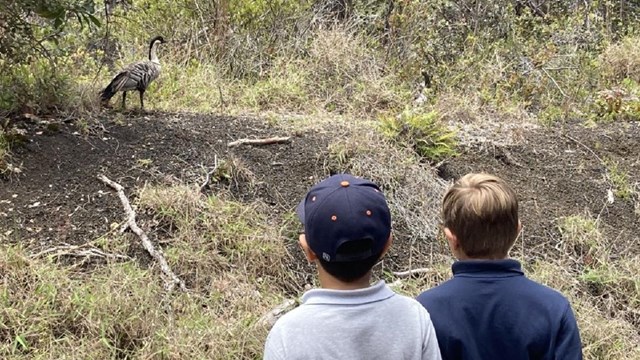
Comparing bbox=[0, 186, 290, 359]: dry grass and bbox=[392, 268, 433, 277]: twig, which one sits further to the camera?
bbox=[392, 268, 433, 277]: twig

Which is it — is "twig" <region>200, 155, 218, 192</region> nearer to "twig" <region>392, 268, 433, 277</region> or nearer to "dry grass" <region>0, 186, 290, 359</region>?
"dry grass" <region>0, 186, 290, 359</region>

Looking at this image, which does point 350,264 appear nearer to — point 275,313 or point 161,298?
point 275,313

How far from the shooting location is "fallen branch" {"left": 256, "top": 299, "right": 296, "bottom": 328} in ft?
12.9

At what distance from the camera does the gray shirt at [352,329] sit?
1940 mm

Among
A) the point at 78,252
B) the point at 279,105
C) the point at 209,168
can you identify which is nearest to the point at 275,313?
the point at 78,252

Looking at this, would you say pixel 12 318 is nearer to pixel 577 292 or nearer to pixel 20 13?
pixel 20 13

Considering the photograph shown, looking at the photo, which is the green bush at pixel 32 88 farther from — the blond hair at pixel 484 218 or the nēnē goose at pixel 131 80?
the blond hair at pixel 484 218

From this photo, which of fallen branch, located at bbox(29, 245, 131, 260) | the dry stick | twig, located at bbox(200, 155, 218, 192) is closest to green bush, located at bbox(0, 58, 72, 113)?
the dry stick

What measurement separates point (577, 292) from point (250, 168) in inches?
90.8

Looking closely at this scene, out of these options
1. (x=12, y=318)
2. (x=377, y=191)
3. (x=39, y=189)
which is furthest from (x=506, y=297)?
(x=39, y=189)

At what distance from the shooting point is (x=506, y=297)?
2.35 meters

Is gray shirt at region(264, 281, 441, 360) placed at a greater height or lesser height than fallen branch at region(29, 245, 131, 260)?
greater

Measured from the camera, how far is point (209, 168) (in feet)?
17.4

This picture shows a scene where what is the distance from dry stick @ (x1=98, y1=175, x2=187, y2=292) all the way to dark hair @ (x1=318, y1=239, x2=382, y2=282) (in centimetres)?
231
